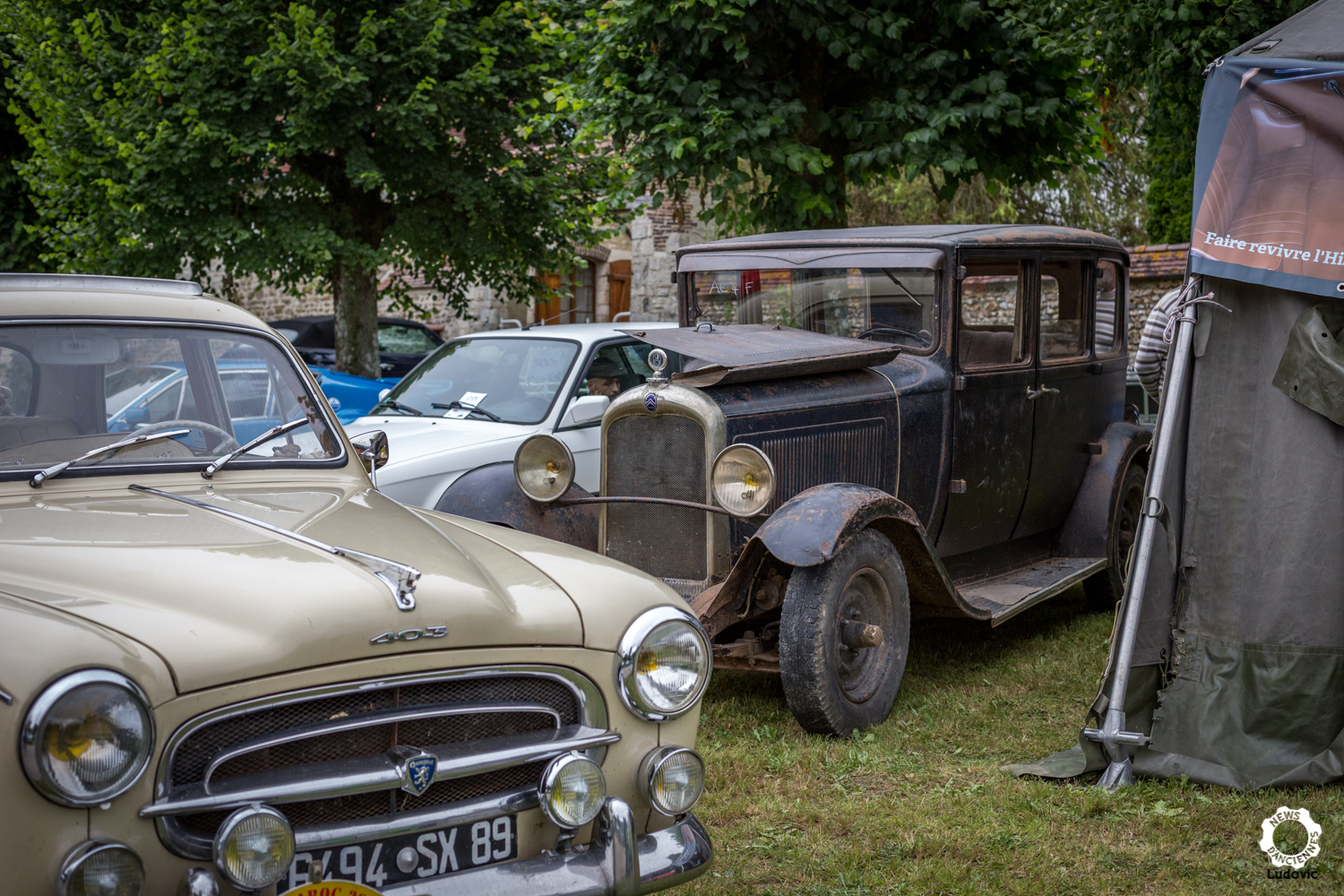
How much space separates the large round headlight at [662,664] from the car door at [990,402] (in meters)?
3.00

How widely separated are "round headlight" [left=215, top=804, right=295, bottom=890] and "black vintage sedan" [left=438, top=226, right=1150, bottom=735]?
8.03ft

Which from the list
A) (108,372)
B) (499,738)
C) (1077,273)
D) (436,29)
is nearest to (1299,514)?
(1077,273)

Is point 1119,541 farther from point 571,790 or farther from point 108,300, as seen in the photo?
point 108,300

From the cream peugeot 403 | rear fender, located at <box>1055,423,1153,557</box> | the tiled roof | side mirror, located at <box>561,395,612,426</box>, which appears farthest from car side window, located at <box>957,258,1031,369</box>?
the tiled roof

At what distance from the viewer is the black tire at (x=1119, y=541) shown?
6.24 metres

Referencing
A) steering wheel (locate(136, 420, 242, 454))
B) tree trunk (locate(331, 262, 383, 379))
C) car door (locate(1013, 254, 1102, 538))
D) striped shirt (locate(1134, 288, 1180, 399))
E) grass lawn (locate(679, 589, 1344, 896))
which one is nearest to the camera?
steering wheel (locate(136, 420, 242, 454))

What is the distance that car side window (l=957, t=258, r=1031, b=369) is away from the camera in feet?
17.8

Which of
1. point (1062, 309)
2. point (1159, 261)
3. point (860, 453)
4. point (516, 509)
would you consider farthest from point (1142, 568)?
point (1159, 261)

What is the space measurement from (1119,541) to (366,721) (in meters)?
5.21

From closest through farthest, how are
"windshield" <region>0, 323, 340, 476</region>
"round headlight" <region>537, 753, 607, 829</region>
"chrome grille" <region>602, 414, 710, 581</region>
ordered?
"round headlight" <region>537, 753, 607, 829</region> → "windshield" <region>0, 323, 340, 476</region> → "chrome grille" <region>602, 414, 710, 581</region>

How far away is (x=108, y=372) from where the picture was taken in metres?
3.20

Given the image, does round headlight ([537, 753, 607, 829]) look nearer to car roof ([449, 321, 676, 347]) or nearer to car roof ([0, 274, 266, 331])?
car roof ([0, 274, 266, 331])

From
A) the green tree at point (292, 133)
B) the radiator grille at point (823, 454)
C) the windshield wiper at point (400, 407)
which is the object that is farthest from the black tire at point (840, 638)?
the green tree at point (292, 133)

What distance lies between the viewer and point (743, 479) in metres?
4.51
